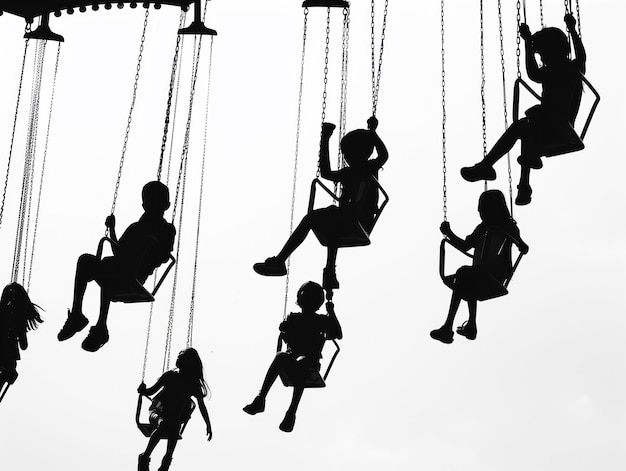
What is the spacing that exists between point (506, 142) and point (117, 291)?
2700 mm

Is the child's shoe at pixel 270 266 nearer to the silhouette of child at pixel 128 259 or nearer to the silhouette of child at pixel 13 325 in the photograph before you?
the silhouette of child at pixel 128 259

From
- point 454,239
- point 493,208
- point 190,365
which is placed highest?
point 493,208

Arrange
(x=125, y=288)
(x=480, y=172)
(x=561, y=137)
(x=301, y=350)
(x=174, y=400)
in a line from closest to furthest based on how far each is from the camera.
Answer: (x=561, y=137)
(x=480, y=172)
(x=125, y=288)
(x=301, y=350)
(x=174, y=400)

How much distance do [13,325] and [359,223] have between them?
3012mm

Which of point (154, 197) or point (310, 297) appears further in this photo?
point (310, 297)

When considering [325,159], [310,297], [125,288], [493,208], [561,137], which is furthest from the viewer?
[310,297]

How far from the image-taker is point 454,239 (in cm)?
1114

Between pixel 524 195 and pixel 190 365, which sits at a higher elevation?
pixel 524 195

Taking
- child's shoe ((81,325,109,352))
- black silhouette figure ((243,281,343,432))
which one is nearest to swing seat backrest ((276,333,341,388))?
black silhouette figure ((243,281,343,432))

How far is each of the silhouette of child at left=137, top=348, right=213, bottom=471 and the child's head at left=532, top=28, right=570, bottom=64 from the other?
339 cm

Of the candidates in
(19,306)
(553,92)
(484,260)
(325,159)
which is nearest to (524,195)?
(484,260)

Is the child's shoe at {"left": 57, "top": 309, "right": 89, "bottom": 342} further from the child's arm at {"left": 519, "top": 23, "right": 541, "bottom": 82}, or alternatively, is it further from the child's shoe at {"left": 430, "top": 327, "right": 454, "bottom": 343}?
the child's arm at {"left": 519, "top": 23, "right": 541, "bottom": 82}

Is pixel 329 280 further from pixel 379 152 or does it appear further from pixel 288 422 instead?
pixel 288 422

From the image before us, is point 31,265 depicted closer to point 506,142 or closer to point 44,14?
point 44,14
